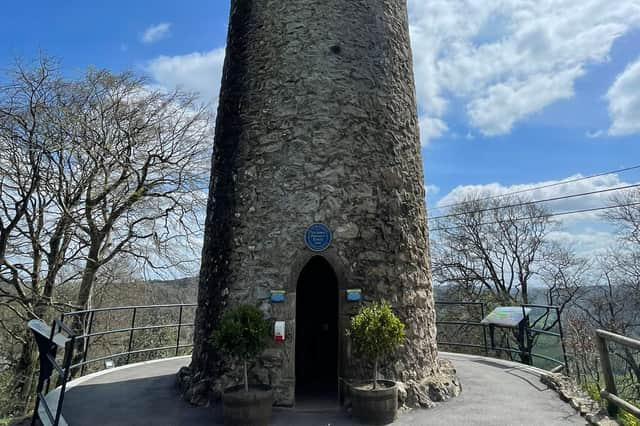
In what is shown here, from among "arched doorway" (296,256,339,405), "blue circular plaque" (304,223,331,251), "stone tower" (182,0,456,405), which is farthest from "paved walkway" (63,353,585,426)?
"arched doorway" (296,256,339,405)

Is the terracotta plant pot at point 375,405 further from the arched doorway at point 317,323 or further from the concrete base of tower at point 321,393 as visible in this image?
the arched doorway at point 317,323

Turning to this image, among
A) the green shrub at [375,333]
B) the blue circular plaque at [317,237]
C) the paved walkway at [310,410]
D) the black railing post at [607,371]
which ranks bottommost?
the paved walkway at [310,410]

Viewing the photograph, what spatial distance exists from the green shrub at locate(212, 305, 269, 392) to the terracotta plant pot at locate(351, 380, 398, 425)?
139 centimetres

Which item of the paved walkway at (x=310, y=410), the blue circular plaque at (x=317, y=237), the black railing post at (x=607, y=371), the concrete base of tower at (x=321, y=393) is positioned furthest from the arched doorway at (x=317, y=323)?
the black railing post at (x=607, y=371)

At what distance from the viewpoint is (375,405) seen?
5.28 m

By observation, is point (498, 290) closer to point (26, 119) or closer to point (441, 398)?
point (441, 398)

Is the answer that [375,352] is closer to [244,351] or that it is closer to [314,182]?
[244,351]

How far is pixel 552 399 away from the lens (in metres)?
6.21

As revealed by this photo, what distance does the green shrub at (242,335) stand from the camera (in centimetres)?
531

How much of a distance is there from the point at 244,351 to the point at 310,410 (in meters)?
1.34

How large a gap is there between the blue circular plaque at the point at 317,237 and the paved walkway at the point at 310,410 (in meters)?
2.22

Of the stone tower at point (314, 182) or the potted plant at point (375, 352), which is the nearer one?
the potted plant at point (375, 352)

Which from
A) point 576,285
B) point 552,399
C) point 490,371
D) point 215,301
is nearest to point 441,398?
point 552,399

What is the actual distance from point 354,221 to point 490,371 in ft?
14.3
